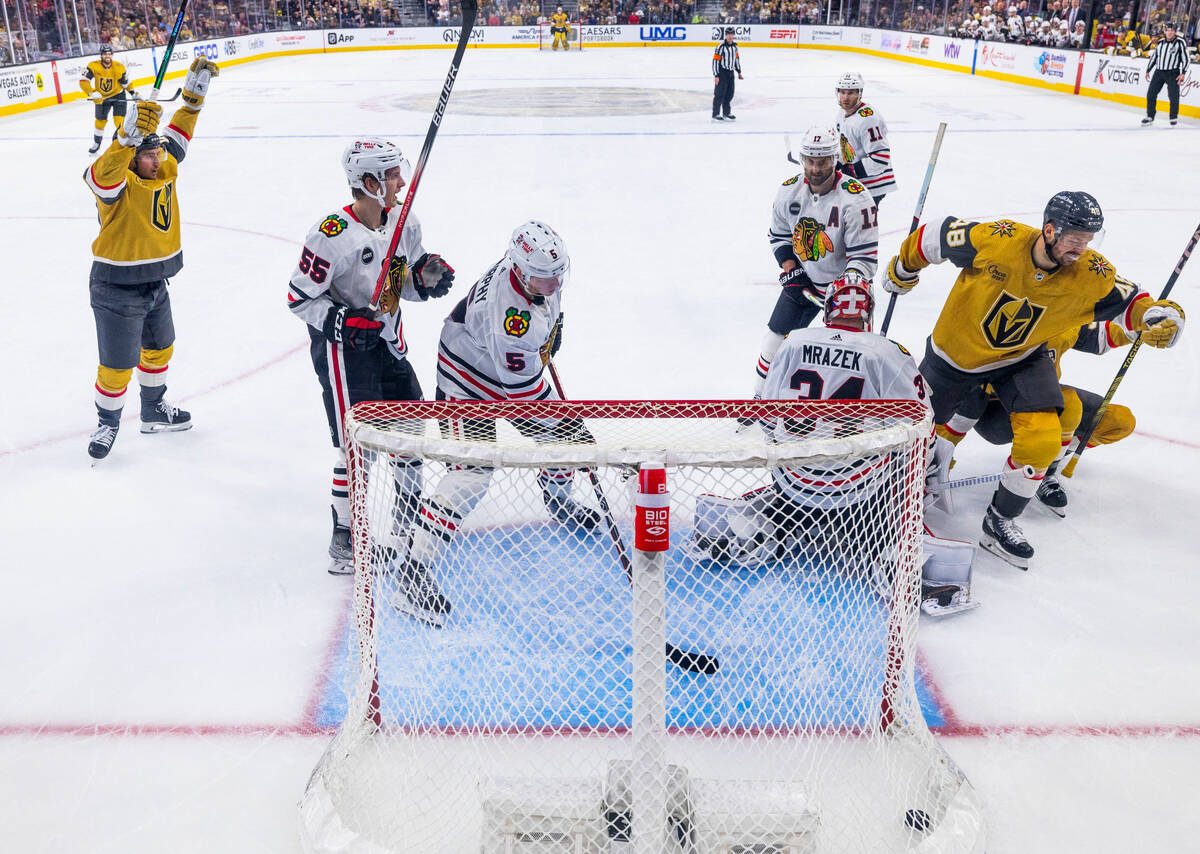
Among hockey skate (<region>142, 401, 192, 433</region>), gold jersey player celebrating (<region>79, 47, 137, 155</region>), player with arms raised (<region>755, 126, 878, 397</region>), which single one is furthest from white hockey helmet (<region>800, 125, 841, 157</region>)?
gold jersey player celebrating (<region>79, 47, 137, 155</region>)

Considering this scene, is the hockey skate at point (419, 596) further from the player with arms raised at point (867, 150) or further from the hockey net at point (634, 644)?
the player with arms raised at point (867, 150)

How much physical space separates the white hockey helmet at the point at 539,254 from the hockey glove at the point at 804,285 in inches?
65.9

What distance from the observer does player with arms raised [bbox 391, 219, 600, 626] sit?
78.3 inches

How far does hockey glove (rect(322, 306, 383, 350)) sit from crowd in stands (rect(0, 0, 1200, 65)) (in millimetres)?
6224

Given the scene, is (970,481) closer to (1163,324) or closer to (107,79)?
(1163,324)

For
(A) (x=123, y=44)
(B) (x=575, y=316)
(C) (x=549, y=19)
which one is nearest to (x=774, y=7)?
(C) (x=549, y=19)

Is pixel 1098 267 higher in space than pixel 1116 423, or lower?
higher

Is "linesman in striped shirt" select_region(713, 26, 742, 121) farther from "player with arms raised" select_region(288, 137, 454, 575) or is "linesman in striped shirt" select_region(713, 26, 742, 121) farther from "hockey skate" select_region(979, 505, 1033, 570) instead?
"player with arms raised" select_region(288, 137, 454, 575)

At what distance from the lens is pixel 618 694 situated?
2.30 meters

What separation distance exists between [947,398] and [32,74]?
47.5 feet

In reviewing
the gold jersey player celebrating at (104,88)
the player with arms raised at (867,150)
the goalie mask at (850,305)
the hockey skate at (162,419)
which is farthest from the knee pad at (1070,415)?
the gold jersey player celebrating at (104,88)

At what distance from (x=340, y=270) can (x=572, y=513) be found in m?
1.00

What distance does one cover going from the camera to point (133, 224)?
3422mm

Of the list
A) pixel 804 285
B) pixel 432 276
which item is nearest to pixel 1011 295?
pixel 804 285
